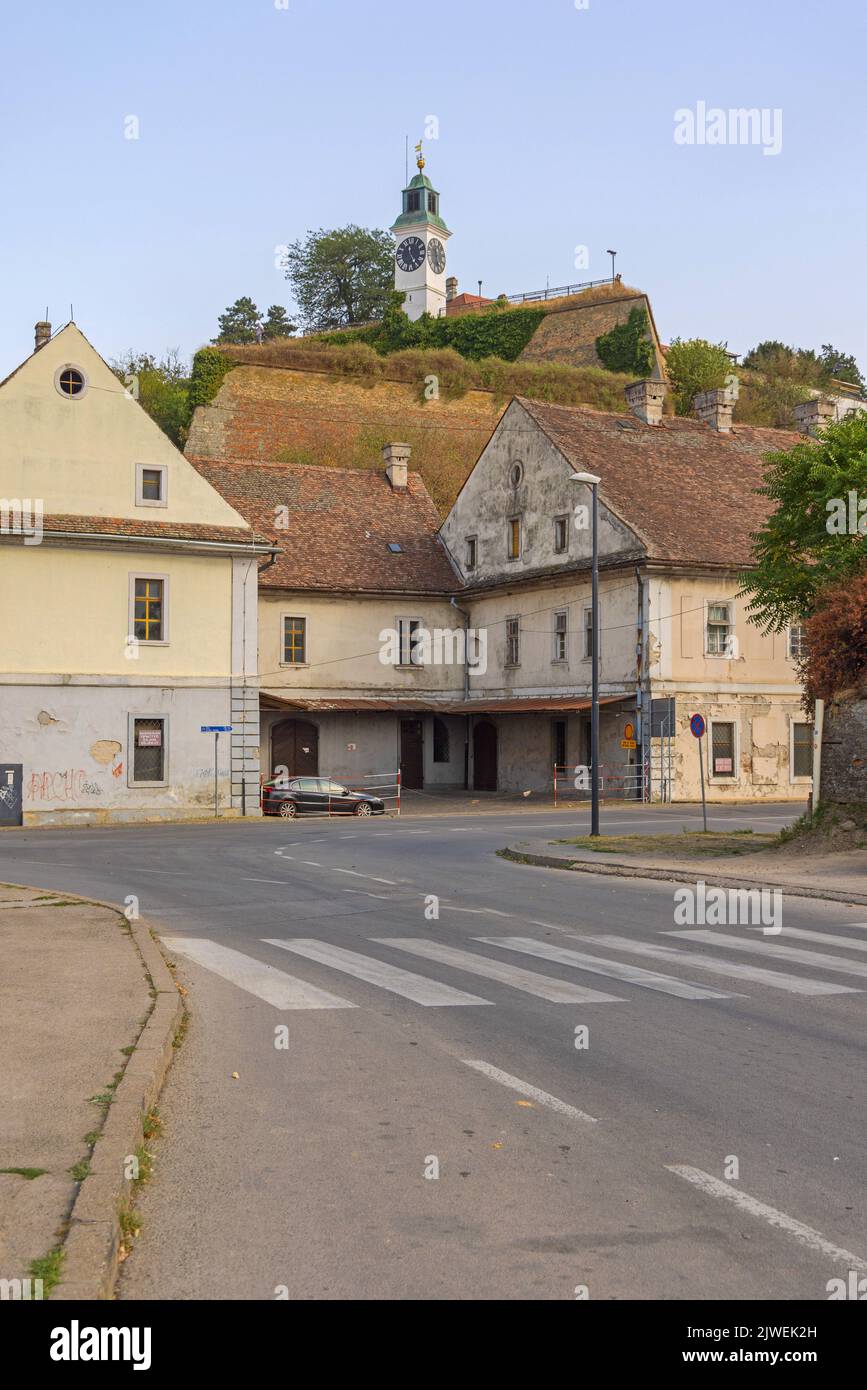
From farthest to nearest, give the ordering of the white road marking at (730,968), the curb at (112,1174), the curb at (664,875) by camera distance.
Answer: the curb at (664,875) < the white road marking at (730,968) < the curb at (112,1174)

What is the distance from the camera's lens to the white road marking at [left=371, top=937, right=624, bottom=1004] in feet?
34.8

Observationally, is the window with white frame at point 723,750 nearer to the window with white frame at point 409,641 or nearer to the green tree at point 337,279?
the window with white frame at point 409,641

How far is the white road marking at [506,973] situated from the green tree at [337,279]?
97.7 m

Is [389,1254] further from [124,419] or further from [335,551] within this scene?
[335,551]

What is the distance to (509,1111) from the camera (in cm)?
727

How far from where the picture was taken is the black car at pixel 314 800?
131ft

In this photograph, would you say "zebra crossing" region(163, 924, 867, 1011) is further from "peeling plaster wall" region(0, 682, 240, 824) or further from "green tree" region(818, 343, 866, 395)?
"green tree" region(818, 343, 866, 395)

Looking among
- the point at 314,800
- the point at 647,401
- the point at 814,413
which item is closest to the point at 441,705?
the point at 314,800

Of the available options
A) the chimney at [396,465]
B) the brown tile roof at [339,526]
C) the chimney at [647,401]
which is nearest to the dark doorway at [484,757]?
the brown tile roof at [339,526]

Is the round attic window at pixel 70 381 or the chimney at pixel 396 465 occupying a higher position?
the chimney at pixel 396 465

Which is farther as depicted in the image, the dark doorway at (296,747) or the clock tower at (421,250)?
the clock tower at (421,250)

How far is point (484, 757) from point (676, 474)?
12.7 metres

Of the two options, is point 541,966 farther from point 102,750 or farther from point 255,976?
point 102,750

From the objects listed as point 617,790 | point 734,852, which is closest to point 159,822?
point 617,790
